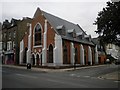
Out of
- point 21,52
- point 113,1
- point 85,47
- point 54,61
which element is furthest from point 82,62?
point 113,1

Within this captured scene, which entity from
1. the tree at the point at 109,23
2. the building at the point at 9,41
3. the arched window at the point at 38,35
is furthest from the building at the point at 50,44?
the tree at the point at 109,23

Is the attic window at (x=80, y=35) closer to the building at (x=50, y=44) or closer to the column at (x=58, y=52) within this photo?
the building at (x=50, y=44)

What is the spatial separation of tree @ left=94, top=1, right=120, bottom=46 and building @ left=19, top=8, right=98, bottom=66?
57.5 ft

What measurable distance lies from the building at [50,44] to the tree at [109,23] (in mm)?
17537

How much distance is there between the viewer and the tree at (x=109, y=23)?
26.3 m

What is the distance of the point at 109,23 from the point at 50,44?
21.5 metres

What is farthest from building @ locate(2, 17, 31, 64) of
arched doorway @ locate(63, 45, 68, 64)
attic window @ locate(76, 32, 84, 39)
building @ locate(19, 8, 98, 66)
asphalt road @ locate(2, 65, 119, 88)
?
asphalt road @ locate(2, 65, 119, 88)

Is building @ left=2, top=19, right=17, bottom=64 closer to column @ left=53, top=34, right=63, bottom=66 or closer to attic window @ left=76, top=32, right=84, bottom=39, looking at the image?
column @ left=53, top=34, right=63, bottom=66

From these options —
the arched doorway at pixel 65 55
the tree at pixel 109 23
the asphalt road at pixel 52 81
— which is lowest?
the asphalt road at pixel 52 81

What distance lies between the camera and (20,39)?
58438 mm

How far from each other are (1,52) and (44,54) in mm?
19765

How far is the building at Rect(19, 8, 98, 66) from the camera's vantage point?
46344 mm

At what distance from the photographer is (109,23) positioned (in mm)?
27719

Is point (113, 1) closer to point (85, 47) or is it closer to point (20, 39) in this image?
point (85, 47)
